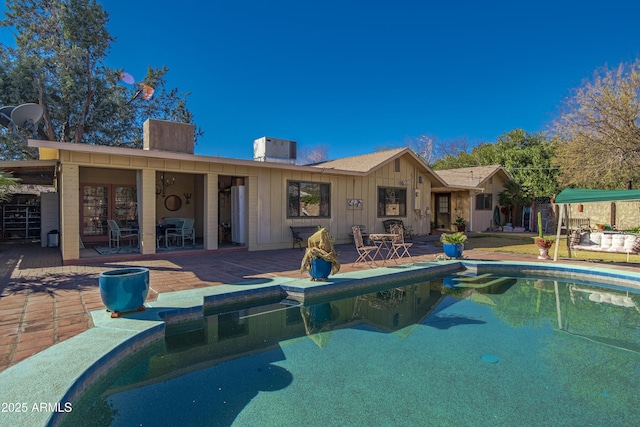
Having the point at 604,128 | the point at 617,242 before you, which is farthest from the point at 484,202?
the point at 617,242

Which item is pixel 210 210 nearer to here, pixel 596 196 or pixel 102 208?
pixel 102 208

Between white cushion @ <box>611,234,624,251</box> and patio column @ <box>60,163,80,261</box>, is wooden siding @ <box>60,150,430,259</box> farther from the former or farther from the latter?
white cushion @ <box>611,234,624,251</box>

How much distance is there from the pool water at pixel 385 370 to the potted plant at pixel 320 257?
2.05 ft

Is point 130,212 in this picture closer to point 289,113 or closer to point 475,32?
point 289,113

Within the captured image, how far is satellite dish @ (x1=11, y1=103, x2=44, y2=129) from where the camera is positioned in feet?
27.9

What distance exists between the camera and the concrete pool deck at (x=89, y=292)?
3.33m

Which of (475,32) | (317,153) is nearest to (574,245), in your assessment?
(475,32)

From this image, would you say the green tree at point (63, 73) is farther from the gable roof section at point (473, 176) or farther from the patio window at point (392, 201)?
the gable roof section at point (473, 176)

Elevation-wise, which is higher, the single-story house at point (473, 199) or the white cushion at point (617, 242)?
the single-story house at point (473, 199)

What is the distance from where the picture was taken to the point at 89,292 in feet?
18.2

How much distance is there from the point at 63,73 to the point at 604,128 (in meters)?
24.0

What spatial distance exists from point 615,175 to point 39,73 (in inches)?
1044

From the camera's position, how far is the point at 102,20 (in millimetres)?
18109

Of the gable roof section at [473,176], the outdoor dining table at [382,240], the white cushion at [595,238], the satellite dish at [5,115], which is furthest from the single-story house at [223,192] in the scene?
the white cushion at [595,238]
